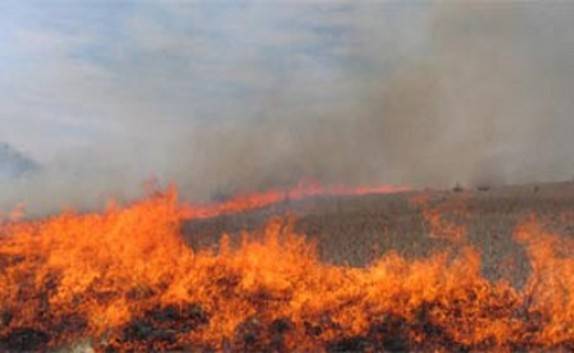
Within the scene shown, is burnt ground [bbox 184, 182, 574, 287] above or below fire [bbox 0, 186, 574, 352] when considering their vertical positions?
below

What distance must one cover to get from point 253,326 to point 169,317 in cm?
176

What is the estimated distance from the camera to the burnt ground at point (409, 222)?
19641mm

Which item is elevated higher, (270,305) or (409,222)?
(270,305)

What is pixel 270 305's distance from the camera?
13484 millimetres

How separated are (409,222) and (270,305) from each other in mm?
11466

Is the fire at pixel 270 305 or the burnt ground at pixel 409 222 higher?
the fire at pixel 270 305

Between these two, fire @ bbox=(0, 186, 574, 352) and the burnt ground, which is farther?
the burnt ground

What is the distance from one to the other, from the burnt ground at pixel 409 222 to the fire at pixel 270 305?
3.44 metres

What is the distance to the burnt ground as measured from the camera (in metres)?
19.6

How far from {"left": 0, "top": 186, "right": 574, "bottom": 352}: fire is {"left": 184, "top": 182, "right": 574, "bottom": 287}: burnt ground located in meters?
3.44

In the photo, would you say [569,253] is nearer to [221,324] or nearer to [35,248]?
[221,324]

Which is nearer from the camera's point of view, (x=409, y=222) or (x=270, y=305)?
(x=270, y=305)

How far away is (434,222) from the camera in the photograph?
78.1 feet

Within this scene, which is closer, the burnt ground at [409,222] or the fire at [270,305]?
the fire at [270,305]
